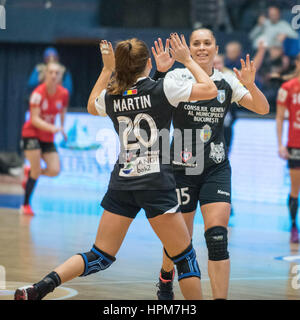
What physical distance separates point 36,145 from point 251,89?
5.93 meters

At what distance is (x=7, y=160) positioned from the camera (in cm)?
1614

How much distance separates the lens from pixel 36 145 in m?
11.5

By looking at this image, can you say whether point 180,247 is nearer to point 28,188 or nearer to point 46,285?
point 46,285

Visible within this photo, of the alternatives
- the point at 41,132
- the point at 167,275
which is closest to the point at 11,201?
the point at 41,132

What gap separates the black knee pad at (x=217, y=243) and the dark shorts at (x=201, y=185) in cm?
31

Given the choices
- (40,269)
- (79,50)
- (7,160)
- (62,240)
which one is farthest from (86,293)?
(79,50)

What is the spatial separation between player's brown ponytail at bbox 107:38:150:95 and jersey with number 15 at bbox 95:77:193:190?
2.0 inches

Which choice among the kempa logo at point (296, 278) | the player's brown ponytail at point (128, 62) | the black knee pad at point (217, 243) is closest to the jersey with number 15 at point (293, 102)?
the kempa logo at point (296, 278)

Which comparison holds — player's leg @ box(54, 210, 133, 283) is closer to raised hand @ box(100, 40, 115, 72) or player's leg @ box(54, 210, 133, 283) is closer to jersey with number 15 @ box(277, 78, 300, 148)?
raised hand @ box(100, 40, 115, 72)

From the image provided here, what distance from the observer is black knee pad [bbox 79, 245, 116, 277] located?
5.56 metres

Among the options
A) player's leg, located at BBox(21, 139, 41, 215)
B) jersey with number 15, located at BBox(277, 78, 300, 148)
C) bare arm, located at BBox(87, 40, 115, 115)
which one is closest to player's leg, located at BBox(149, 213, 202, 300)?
bare arm, located at BBox(87, 40, 115, 115)

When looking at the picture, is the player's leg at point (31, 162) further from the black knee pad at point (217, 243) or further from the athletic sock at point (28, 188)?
the black knee pad at point (217, 243)

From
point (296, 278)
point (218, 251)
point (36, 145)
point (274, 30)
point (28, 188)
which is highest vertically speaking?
point (274, 30)
